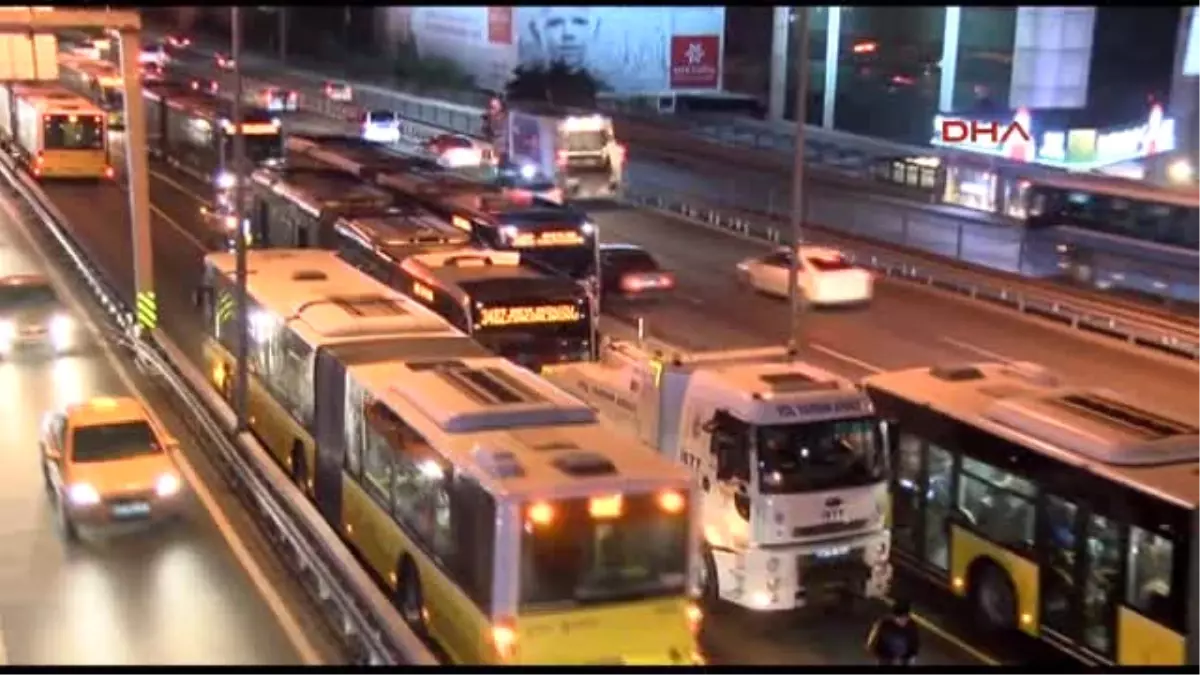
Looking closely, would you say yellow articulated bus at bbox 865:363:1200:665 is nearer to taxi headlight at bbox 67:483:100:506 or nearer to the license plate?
the license plate

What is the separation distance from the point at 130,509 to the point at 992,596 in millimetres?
9605

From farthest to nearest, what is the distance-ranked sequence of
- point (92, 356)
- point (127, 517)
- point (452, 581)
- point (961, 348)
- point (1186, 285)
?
point (1186, 285) < point (961, 348) < point (92, 356) < point (127, 517) < point (452, 581)

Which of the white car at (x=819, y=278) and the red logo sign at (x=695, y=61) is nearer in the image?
the white car at (x=819, y=278)

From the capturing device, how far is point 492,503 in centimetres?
1344

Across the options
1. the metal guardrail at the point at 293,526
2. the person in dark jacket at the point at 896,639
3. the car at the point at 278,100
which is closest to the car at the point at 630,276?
the metal guardrail at the point at 293,526

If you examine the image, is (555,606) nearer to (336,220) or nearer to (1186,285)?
(336,220)

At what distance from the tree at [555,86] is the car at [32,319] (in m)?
41.1

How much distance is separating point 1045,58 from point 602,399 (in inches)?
1850

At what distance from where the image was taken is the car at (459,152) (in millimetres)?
55709

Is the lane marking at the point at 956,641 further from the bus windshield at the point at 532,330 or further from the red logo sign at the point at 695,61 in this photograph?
the red logo sign at the point at 695,61

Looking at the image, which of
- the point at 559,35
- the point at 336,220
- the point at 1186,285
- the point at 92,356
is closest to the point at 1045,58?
the point at 559,35

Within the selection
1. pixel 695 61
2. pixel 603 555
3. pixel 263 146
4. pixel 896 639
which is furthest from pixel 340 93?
pixel 896 639

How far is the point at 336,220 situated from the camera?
100ft

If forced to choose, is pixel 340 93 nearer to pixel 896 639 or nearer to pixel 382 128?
pixel 382 128
